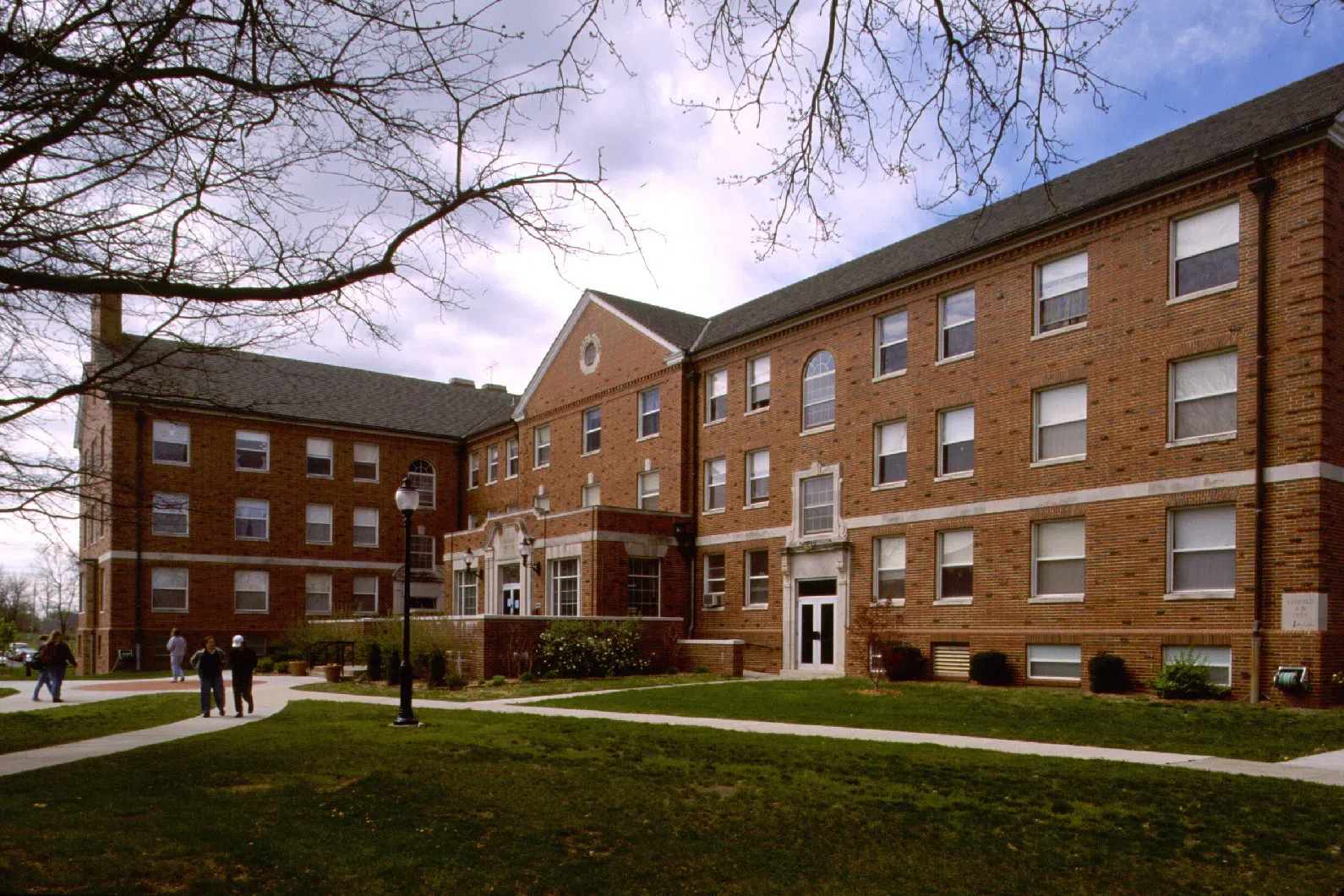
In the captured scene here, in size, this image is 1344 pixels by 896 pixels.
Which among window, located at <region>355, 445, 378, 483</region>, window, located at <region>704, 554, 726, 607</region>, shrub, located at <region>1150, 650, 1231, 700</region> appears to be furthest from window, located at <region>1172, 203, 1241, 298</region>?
window, located at <region>355, 445, 378, 483</region>

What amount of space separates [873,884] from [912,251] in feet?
76.8

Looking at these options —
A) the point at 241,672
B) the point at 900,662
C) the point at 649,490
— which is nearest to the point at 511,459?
the point at 649,490

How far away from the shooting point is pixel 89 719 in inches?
766

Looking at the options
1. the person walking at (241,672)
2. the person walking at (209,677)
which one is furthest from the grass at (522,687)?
the person walking at (209,677)

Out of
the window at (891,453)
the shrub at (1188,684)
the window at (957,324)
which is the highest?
the window at (957,324)

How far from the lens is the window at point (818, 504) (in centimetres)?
2962

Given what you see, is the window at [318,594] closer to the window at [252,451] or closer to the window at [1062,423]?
the window at [252,451]

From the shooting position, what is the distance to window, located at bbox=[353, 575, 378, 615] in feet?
152

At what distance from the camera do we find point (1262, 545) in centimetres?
1977

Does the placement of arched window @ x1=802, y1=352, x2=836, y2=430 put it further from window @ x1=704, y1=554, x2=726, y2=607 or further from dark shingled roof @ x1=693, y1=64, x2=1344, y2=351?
window @ x1=704, y1=554, x2=726, y2=607

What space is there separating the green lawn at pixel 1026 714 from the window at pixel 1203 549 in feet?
8.40

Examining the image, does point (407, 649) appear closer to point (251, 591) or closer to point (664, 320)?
point (664, 320)

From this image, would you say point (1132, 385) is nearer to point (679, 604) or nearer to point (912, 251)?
point (912, 251)

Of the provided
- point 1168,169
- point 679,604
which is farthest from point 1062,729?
point 679,604
